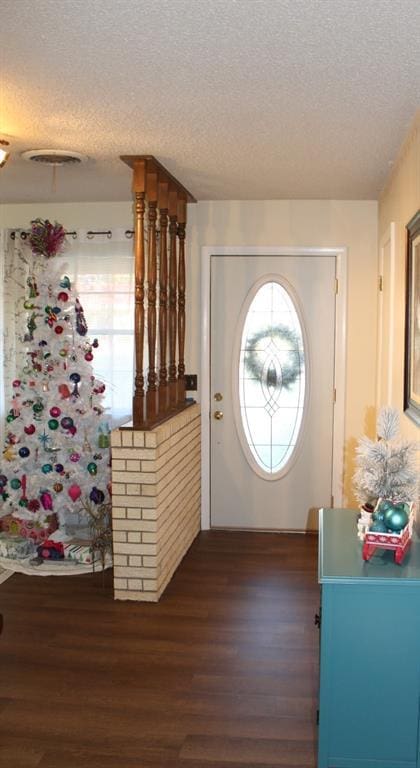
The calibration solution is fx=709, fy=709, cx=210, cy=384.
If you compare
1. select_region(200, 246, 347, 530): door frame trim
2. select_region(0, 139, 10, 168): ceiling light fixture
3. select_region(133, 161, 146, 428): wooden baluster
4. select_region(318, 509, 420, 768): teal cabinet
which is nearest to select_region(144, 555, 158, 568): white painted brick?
select_region(133, 161, 146, 428): wooden baluster

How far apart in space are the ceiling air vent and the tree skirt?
2.35 m

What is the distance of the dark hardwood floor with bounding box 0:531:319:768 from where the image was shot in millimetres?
2500

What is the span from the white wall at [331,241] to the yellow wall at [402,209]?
28.4 inches

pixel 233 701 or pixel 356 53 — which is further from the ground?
pixel 356 53

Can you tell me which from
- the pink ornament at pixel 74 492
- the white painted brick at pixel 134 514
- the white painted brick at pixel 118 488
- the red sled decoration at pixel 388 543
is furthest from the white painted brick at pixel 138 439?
the red sled decoration at pixel 388 543

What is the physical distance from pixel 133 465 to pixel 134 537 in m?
0.39

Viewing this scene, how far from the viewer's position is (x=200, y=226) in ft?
16.8

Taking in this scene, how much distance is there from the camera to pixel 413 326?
320 centimetres

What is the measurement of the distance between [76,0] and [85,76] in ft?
2.06

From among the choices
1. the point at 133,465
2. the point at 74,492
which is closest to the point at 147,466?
the point at 133,465

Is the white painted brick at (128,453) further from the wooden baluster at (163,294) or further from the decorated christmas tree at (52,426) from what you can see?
the decorated christmas tree at (52,426)

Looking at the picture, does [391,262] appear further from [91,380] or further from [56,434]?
[56,434]

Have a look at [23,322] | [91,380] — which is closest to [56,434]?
[91,380]

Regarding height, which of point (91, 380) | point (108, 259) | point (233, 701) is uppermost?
point (108, 259)
